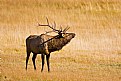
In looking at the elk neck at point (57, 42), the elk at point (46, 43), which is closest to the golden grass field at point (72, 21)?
the elk at point (46, 43)

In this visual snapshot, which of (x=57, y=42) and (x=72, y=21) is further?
(x=72, y=21)

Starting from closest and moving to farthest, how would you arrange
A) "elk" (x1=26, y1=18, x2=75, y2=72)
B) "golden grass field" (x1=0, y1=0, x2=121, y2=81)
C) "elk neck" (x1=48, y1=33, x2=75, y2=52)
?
"elk" (x1=26, y1=18, x2=75, y2=72), "elk neck" (x1=48, y1=33, x2=75, y2=52), "golden grass field" (x1=0, y1=0, x2=121, y2=81)

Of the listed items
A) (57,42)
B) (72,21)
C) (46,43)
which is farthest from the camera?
(72,21)

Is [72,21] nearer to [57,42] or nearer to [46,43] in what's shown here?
[57,42]

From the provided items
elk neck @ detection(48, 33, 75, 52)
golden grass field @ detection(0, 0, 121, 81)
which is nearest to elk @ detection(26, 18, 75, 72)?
elk neck @ detection(48, 33, 75, 52)

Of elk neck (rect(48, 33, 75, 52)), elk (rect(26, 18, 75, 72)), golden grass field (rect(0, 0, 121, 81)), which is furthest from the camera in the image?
golden grass field (rect(0, 0, 121, 81))

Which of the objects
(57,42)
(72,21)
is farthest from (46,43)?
(72,21)

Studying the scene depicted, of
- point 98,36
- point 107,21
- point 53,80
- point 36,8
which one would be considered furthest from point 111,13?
point 53,80

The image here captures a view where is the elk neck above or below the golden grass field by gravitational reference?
below

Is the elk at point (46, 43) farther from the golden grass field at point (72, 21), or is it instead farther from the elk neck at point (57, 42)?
the golden grass field at point (72, 21)

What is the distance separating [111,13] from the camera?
5281 centimetres

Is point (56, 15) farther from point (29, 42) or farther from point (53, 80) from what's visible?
point (53, 80)

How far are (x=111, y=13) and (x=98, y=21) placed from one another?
12.0ft

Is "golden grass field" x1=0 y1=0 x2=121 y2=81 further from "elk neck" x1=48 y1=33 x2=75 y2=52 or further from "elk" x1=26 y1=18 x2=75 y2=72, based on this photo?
"elk neck" x1=48 y1=33 x2=75 y2=52
